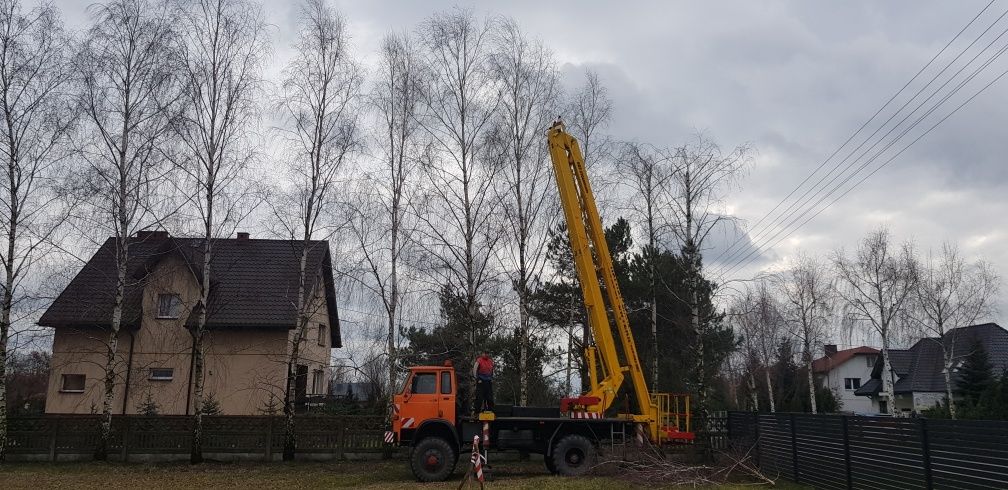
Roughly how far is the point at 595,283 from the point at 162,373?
1698 centimetres

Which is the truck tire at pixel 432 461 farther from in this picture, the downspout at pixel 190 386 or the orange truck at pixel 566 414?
the downspout at pixel 190 386

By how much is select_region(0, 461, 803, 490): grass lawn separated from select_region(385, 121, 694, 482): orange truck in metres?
0.71

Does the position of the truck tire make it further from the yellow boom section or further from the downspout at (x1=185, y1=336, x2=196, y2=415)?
the downspout at (x1=185, y1=336, x2=196, y2=415)

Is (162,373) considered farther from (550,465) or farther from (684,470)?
(684,470)

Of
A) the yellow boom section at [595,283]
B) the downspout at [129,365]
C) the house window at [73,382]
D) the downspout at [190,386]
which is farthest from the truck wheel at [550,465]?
the house window at [73,382]

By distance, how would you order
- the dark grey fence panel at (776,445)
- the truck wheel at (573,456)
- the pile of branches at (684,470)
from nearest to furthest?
the pile of branches at (684,470) < the dark grey fence panel at (776,445) < the truck wheel at (573,456)

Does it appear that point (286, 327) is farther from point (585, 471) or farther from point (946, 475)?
point (946, 475)

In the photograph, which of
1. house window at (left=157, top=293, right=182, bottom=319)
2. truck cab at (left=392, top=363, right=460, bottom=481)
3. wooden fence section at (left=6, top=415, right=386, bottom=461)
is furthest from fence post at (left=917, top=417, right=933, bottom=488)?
house window at (left=157, top=293, right=182, bottom=319)

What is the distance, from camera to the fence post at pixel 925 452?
33.0 ft

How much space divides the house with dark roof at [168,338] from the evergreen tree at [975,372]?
29.6 metres

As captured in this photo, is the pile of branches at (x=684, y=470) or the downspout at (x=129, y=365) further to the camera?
the downspout at (x=129, y=365)

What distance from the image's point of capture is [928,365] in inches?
1718

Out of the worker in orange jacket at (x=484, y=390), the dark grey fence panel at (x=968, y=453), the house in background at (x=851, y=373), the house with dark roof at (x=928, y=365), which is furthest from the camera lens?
the house in background at (x=851, y=373)

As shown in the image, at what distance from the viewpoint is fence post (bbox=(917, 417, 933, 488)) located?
10062 mm
